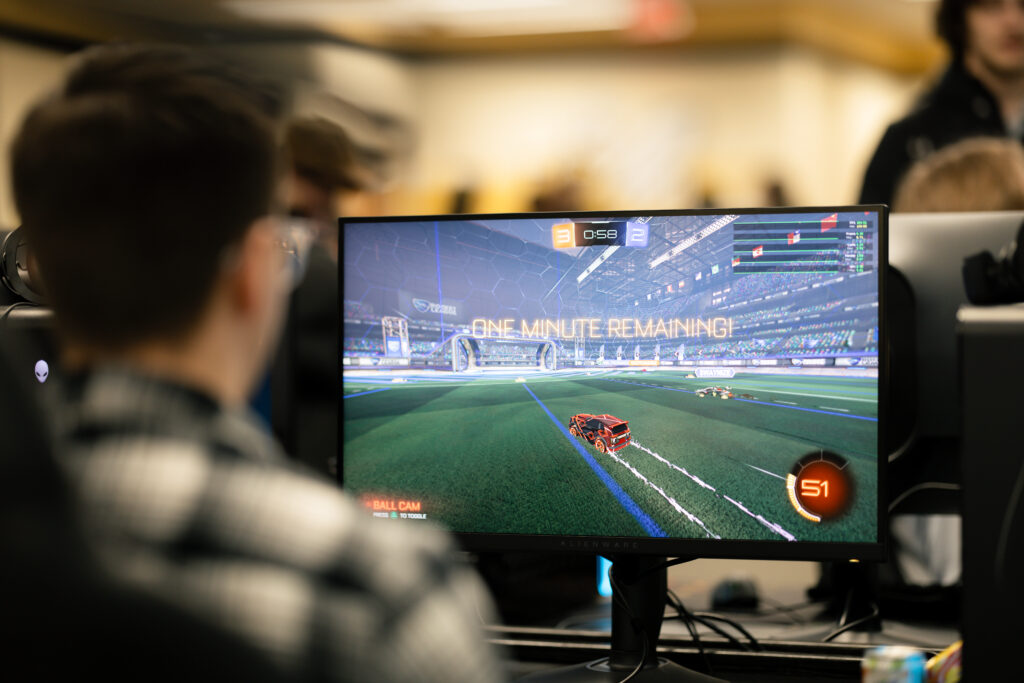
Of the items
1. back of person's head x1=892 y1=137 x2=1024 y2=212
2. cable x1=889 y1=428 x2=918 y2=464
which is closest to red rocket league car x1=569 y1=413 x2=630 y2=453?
cable x1=889 y1=428 x2=918 y2=464

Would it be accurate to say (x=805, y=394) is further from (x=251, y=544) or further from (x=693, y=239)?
(x=251, y=544)

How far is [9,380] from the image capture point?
469mm

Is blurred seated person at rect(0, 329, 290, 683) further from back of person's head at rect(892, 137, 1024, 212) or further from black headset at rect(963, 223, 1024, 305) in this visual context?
back of person's head at rect(892, 137, 1024, 212)

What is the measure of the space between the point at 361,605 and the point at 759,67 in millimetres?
6603

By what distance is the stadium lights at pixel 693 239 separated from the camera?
1131 mm

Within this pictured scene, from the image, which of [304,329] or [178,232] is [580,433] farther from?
[178,232]

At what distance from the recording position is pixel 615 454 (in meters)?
1.14

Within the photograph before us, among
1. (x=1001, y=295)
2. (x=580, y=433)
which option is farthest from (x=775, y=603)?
(x=1001, y=295)

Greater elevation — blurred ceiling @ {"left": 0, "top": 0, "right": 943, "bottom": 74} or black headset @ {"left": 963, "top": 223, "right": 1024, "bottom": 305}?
blurred ceiling @ {"left": 0, "top": 0, "right": 943, "bottom": 74}

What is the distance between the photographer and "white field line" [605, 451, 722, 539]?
110 cm

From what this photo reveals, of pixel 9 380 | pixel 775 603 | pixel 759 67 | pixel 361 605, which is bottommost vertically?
pixel 775 603

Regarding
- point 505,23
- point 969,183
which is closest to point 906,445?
point 969,183

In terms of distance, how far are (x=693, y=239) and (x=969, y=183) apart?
86 cm

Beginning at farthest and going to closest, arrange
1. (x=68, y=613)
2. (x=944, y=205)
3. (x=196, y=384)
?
1. (x=944, y=205)
2. (x=196, y=384)
3. (x=68, y=613)
